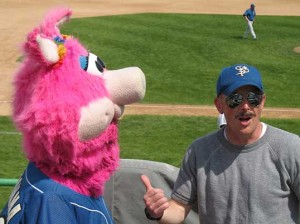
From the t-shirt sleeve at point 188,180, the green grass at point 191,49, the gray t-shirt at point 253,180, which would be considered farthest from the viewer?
the green grass at point 191,49

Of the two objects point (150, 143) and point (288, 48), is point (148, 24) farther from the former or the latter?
point (150, 143)

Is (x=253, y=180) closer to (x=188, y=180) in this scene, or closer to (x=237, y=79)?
(x=188, y=180)

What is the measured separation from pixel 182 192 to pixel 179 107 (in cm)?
850

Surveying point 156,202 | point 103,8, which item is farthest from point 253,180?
point 103,8

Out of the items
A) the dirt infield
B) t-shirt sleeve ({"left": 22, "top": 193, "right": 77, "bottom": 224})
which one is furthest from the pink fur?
the dirt infield

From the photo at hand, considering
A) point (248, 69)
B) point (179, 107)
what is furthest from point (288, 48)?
point (248, 69)

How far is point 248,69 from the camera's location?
3344 millimetres

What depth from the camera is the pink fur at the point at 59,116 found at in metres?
3.14

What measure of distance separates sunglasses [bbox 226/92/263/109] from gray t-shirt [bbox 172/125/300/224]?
16 cm

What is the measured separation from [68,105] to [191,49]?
14.3 m

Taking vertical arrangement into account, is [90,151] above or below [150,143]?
above

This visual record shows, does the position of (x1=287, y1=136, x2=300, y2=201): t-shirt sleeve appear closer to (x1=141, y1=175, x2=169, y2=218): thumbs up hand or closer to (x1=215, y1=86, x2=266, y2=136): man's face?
(x1=215, y1=86, x2=266, y2=136): man's face

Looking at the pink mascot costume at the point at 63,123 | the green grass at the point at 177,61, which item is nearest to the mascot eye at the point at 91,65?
the pink mascot costume at the point at 63,123

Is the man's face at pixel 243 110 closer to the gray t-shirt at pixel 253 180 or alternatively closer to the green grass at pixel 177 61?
the gray t-shirt at pixel 253 180
